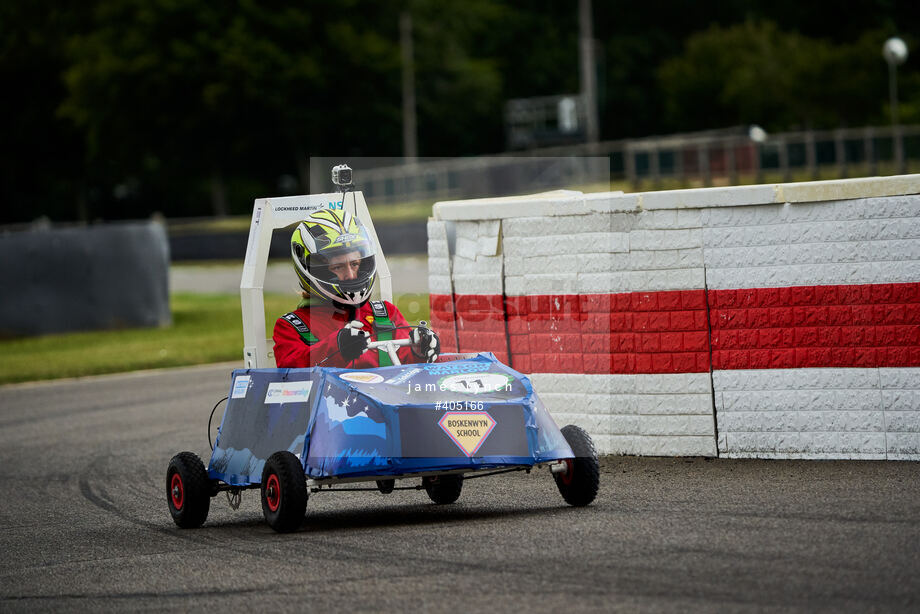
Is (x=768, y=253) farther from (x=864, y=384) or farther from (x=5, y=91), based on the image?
(x=5, y=91)

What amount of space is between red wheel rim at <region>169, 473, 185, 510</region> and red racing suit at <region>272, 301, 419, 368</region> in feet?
3.17

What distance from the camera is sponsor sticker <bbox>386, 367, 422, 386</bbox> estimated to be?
8586mm

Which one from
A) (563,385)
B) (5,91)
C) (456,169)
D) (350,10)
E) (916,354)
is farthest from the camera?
(5,91)

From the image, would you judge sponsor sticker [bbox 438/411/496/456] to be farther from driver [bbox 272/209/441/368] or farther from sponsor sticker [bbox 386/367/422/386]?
driver [bbox 272/209/441/368]

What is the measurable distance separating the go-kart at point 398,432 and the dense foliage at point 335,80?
140ft

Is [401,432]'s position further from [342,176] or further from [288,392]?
[342,176]

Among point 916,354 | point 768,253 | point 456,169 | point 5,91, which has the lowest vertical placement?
point 916,354

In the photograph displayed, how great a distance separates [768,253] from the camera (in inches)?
410

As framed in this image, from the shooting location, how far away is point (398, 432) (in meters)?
8.27

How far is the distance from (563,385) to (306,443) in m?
3.12

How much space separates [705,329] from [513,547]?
341cm

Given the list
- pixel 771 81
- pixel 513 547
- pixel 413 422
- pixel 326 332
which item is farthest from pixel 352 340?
pixel 771 81

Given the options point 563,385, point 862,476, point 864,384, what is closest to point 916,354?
point 864,384

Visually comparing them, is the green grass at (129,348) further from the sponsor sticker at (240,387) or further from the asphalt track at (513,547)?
the sponsor sticker at (240,387)
